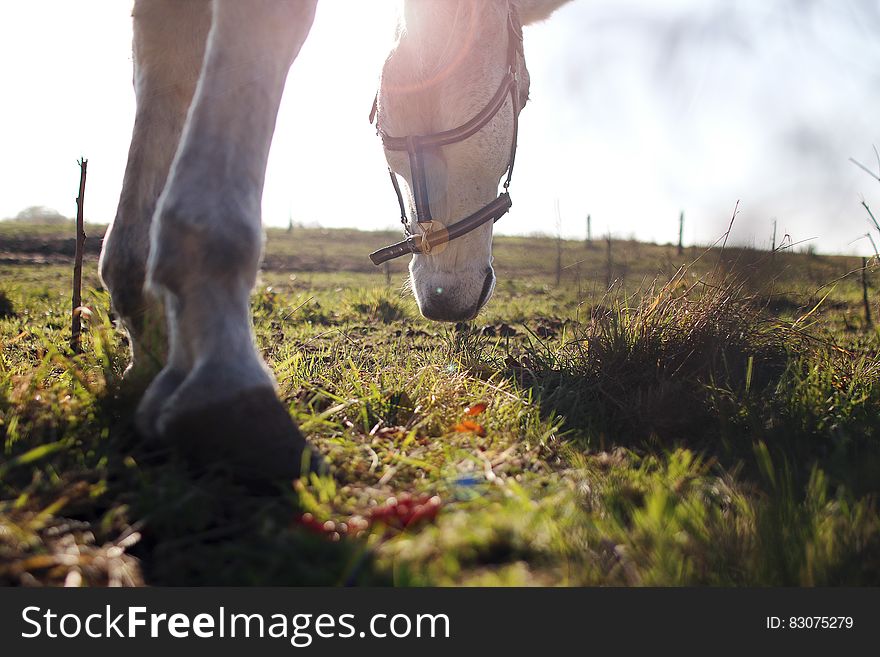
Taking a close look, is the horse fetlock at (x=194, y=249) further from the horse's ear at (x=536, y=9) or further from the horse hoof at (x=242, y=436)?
the horse's ear at (x=536, y=9)

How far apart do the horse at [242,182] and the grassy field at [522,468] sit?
17 centimetres

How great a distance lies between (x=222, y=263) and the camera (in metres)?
1.46

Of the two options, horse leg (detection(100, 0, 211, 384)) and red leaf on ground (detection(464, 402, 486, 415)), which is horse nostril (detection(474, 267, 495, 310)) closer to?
red leaf on ground (detection(464, 402, 486, 415))

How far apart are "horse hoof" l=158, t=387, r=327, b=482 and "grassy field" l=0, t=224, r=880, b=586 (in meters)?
0.05

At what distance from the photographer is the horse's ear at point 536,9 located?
3195 mm

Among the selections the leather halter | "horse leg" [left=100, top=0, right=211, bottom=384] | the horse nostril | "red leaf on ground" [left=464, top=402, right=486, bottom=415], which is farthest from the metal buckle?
"horse leg" [left=100, top=0, right=211, bottom=384]

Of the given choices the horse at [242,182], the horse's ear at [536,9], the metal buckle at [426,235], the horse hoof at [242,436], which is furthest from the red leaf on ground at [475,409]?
the horse's ear at [536,9]

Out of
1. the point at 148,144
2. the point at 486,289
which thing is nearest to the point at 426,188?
the point at 486,289

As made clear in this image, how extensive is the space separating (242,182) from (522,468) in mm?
1054

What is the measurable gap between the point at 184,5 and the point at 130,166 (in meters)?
0.60

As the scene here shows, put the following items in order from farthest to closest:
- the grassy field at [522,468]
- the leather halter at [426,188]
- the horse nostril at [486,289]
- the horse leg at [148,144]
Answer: the horse nostril at [486,289], the leather halter at [426,188], the horse leg at [148,144], the grassy field at [522,468]

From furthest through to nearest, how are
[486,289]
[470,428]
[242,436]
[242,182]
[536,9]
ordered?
[536,9] → [486,289] → [470,428] → [242,182] → [242,436]

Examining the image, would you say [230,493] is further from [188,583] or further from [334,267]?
[334,267]

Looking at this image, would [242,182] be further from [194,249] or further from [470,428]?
[470,428]
